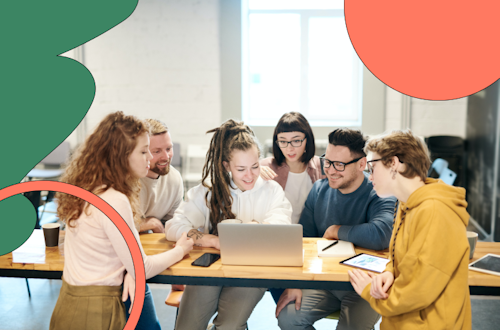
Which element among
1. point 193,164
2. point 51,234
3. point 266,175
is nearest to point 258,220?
point 266,175

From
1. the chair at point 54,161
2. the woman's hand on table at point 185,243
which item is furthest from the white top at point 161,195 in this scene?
the chair at point 54,161

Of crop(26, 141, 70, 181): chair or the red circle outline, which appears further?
crop(26, 141, 70, 181): chair

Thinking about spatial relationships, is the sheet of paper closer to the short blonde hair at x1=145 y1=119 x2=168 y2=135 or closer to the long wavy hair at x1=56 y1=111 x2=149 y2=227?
the long wavy hair at x1=56 y1=111 x2=149 y2=227

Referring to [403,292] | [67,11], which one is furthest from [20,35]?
[403,292]

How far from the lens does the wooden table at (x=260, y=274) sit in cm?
163

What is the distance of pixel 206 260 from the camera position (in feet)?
5.81

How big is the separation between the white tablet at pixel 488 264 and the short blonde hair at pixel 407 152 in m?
0.44

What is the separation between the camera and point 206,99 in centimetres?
517

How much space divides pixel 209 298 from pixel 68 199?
0.76 meters

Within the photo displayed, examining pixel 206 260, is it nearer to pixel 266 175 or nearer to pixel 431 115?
pixel 266 175

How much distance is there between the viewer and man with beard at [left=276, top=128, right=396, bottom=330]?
6.20 feet

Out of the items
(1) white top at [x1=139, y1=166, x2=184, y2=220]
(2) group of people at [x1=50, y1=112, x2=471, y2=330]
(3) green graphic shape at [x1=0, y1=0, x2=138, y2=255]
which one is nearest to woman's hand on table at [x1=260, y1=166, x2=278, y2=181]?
(2) group of people at [x1=50, y1=112, x2=471, y2=330]

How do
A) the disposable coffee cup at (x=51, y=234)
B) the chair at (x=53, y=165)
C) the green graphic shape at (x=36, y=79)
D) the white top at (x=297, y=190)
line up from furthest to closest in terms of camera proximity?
the chair at (x=53, y=165) < the green graphic shape at (x=36, y=79) < the white top at (x=297, y=190) < the disposable coffee cup at (x=51, y=234)

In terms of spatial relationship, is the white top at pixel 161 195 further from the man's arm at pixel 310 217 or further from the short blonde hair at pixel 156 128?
the man's arm at pixel 310 217
